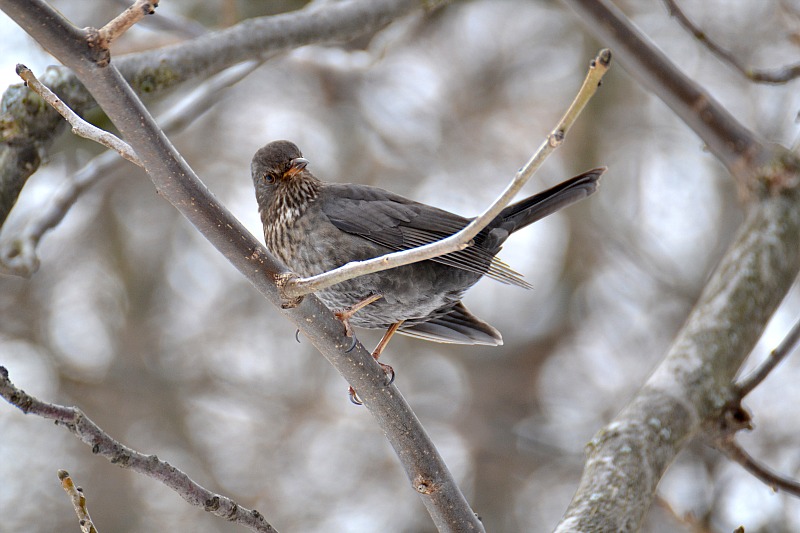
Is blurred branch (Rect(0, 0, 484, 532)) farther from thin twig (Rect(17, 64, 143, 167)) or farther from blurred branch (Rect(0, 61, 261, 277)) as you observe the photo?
blurred branch (Rect(0, 61, 261, 277))

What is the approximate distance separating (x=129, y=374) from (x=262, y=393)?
1.52 metres

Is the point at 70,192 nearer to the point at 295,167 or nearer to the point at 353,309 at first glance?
the point at 295,167

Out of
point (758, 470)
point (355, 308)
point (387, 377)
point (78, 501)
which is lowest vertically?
point (78, 501)

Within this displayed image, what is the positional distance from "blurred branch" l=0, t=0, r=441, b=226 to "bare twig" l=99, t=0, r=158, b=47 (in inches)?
60.3

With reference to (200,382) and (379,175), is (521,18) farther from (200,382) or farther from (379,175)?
(200,382)

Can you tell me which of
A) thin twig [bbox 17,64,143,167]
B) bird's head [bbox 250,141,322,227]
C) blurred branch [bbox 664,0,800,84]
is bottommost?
thin twig [bbox 17,64,143,167]

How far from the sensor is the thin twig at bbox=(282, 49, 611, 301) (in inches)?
68.4

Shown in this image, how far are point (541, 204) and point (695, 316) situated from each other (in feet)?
3.24

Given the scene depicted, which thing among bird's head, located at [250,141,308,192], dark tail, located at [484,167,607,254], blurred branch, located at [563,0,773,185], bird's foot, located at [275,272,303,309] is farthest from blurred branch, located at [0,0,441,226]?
bird's foot, located at [275,272,303,309]

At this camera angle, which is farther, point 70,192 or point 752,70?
point 752,70

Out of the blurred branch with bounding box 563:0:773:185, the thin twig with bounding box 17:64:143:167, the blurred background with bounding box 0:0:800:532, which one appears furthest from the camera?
the blurred background with bounding box 0:0:800:532

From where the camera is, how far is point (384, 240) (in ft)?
12.4

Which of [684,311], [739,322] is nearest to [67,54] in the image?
[739,322]

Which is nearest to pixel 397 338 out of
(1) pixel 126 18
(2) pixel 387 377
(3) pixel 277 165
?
(3) pixel 277 165
